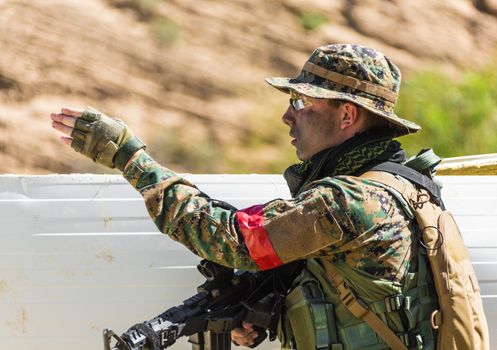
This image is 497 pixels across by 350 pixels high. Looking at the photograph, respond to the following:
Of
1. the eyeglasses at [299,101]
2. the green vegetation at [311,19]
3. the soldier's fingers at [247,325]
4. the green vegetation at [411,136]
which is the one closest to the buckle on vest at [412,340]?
the soldier's fingers at [247,325]

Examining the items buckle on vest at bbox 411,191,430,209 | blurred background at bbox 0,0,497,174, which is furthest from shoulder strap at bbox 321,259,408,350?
blurred background at bbox 0,0,497,174

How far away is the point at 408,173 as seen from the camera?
8.35 feet

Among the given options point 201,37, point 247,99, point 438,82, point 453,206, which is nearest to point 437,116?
point 438,82

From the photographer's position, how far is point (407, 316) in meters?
2.46

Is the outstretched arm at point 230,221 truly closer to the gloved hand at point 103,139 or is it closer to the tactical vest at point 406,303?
the gloved hand at point 103,139

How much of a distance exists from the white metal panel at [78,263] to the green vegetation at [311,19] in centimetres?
903

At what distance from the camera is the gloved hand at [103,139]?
2.40 meters

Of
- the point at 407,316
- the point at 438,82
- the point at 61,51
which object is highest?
the point at 407,316

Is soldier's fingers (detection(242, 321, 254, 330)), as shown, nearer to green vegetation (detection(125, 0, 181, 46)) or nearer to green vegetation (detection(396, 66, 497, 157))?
green vegetation (detection(396, 66, 497, 157))

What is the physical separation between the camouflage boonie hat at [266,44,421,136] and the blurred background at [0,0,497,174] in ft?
21.9

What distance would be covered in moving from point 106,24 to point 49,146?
2183mm

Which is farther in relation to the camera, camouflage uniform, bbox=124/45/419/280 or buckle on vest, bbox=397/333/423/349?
buckle on vest, bbox=397/333/423/349

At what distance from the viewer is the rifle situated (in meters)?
2.52

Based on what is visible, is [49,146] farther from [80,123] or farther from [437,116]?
[80,123]
